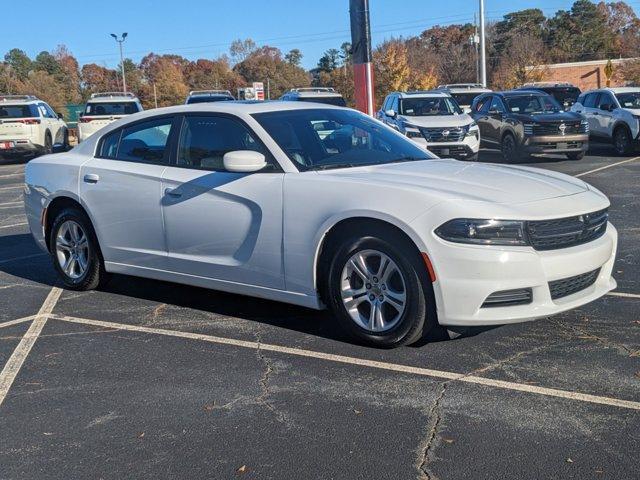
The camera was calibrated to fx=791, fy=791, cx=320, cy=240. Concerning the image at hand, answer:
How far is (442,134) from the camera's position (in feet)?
56.1

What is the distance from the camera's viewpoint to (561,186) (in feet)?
17.3

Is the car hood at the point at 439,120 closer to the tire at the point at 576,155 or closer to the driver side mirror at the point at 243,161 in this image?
the tire at the point at 576,155

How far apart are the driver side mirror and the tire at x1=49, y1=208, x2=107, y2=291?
6.34ft

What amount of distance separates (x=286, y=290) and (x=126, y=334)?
125cm

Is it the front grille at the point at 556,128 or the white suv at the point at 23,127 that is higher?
the white suv at the point at 23,127

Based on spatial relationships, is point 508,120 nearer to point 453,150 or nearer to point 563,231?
point 453,150

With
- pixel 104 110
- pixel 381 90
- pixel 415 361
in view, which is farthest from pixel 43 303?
pixel 381 90

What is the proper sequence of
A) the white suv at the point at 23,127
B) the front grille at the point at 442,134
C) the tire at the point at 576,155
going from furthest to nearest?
the white suv at the point at 23,127 < the tire at the point at 576,155 < the front grille at the point at 442,134

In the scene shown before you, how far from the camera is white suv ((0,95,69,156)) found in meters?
23.5

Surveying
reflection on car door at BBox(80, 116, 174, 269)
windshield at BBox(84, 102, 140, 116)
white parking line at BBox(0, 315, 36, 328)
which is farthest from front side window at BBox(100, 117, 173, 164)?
windshield at BBox(84, 102, 140, 116)

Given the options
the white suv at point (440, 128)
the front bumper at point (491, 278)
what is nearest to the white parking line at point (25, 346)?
the front bumper at point (491, 278)

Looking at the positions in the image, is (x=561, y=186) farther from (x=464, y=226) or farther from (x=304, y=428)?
(x=304, y=428)

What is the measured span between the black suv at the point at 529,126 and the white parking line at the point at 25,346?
13.3 metres

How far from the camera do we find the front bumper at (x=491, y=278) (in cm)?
462
